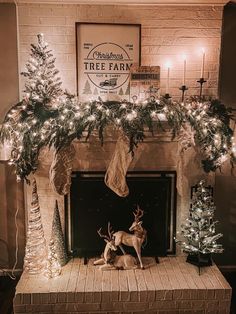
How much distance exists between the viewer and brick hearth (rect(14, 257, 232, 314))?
3.03 metres

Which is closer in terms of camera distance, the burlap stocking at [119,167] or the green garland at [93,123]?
the green garland at [93,123]

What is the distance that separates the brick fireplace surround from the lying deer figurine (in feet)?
0.22

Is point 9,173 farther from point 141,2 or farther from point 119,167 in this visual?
point 141,2

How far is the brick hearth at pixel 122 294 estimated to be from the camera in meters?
3.03

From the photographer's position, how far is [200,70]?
339 centimetres

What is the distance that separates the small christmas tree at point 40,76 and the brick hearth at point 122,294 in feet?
4.98

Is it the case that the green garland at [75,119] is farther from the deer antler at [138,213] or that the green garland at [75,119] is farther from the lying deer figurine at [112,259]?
the lying deer figurine at [112,259]

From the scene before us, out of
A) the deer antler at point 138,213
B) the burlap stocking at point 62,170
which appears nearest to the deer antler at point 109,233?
the deer antler at point 138,213

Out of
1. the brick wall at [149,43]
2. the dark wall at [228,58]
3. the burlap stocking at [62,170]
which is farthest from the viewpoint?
the dark wall at [228,58]

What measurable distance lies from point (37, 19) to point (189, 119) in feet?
5.10

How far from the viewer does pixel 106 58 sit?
3.31 meters

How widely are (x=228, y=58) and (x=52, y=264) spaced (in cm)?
241

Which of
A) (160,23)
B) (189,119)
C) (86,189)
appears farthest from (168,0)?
(86,189)

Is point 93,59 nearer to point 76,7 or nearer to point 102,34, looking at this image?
point 102,34
